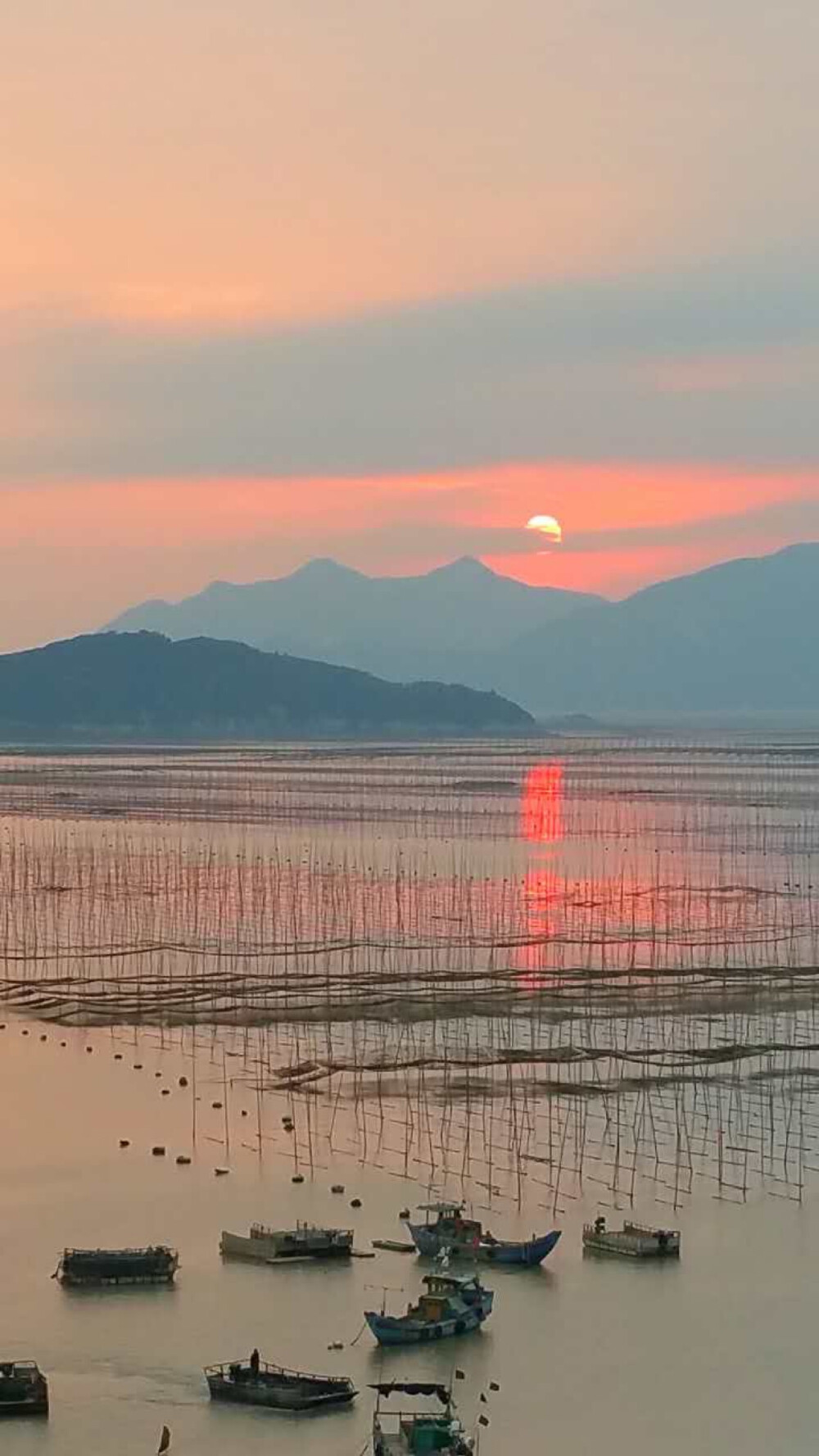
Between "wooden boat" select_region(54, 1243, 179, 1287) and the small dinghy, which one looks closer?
the small dinghy

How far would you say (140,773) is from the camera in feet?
484

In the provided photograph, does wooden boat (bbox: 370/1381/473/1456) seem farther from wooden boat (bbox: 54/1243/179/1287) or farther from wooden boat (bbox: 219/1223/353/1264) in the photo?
A: wooden boat (bbox: 54/1243/179/1287)

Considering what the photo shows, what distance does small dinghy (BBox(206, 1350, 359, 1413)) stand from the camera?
24.1m

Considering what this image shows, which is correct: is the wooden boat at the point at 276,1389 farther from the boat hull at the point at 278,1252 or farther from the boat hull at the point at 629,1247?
the boat hull at the point at 629,1247

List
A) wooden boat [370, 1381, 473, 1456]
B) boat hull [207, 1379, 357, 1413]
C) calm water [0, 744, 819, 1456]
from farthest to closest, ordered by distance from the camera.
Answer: calm water [0, 744, 819, 1456] → boat hull [207, 1379, 357, 1413] → wooden boat [370, 1381, 473, 1456]

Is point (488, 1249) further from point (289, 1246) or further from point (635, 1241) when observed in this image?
point (289, 1246)

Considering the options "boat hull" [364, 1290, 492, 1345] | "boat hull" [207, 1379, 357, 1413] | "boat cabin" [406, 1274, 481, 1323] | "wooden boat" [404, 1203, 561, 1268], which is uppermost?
"wooden boat" [404, 1203, 561, 1268]

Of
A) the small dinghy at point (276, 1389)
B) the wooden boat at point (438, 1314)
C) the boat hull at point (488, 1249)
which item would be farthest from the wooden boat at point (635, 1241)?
the small dinghy at point (276, 1389)

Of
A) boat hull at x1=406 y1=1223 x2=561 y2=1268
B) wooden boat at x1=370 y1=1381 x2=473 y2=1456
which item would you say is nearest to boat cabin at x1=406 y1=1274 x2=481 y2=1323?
boat hull at x1=406 y1=1223 x2=561 y2=1268

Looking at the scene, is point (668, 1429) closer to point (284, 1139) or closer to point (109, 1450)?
point (109, 1450)

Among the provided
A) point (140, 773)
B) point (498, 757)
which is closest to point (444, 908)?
point (140, 773)

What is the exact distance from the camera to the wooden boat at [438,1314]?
26.0 m

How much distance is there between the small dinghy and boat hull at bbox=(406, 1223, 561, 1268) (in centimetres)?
414

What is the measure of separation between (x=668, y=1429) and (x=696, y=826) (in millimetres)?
74904
